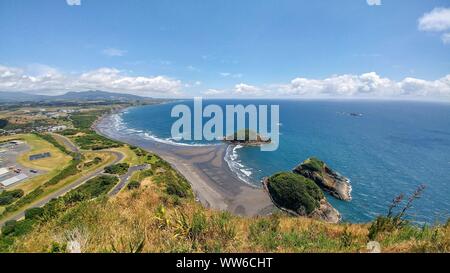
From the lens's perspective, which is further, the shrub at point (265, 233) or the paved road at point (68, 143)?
the paved road at point (68, 143)

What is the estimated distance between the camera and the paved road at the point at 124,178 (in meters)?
40.1

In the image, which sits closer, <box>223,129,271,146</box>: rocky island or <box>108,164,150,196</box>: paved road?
<box>108,164,150,196</box>: paved road

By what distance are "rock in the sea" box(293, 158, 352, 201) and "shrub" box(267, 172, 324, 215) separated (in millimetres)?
5132

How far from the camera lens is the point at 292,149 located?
2729 inches

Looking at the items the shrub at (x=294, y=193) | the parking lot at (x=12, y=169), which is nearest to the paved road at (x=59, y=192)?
the parking lot at (x=12, y=169)

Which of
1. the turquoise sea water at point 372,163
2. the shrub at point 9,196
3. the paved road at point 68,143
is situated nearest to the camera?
the turquoise sea water at point 372,163

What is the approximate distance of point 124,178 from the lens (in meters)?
47.6

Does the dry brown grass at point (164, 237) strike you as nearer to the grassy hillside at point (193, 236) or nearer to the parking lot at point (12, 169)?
the grassy hillside at point (193, 236)

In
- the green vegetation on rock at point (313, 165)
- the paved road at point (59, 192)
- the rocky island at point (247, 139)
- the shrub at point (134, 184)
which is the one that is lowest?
the paved road at point (59, 192)

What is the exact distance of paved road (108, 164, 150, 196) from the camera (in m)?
40.1

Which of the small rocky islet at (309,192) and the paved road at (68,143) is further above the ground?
the paved road at (68,143)

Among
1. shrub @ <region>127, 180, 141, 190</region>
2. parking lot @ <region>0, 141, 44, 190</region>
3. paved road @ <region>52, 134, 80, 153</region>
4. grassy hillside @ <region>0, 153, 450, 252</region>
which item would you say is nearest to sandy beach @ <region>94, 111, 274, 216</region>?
shrub @ <region>127, 180, 141, 190</region>

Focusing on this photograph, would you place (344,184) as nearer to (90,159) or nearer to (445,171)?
(445,171)

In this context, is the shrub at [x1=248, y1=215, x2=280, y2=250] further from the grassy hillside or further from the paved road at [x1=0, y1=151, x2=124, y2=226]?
the paved road at [x1=0, y1=151, x2=124, y2=226]
